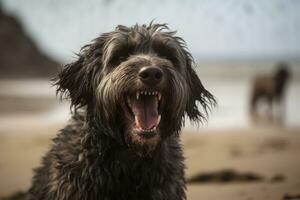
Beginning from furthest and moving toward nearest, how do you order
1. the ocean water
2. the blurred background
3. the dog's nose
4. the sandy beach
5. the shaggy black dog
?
the ocean water
the blurred background
the sandy beach
the shaggy black dog
the dog's nose

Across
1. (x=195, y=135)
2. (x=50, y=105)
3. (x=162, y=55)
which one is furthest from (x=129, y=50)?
(x=50, y=105)

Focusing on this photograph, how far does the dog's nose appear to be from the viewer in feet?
10.8

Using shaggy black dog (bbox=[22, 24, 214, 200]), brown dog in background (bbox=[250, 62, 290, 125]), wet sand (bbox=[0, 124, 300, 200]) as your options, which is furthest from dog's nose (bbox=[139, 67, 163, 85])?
brown dog in background (bbox=[250, 62, 290, 125])

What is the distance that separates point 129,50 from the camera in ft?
11.7

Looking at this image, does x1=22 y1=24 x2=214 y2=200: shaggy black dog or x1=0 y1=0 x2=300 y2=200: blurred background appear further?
x1=0 y1=0 x2=300 y2=200: blurred background

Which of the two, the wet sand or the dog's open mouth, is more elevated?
the dog's open mouth

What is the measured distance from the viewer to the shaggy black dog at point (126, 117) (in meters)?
3.40

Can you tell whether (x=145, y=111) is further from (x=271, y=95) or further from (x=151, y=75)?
(x=271, y=95)

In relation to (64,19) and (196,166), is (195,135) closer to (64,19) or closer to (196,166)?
(196,166)

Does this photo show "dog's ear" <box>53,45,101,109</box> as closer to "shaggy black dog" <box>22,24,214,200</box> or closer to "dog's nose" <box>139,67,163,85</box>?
"shaggy black dog" <box>22,24,214,200</box>

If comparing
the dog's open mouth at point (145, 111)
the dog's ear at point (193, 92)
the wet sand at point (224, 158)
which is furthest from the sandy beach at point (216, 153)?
the dog's open mouth at point (145, 111)

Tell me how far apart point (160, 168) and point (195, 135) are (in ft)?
16.4

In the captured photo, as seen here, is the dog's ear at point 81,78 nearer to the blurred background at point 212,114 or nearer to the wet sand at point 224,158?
the blurred background at point 212,114

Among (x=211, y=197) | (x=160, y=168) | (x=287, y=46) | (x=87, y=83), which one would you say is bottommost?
(x=211, y=197)
